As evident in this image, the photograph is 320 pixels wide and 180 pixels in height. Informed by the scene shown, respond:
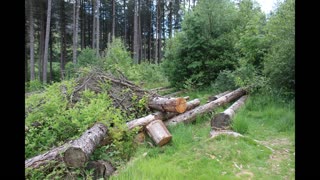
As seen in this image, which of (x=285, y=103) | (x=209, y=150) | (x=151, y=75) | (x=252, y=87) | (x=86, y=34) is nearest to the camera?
(x=209, y=150)

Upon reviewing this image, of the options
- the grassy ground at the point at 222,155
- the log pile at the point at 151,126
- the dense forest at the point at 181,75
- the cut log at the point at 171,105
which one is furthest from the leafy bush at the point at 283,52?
the cut log at the point at 171,105

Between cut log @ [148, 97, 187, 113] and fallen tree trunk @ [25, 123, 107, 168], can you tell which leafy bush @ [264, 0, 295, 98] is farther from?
fallen tree trunk @ [25, 123, 107, 168]

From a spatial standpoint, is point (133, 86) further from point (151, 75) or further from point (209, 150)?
point (151, 75)

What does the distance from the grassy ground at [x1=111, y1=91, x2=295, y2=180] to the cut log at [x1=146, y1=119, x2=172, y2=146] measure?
132mm

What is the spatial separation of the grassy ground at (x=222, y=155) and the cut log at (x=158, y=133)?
0.43 feet

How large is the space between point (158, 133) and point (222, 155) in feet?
4.97

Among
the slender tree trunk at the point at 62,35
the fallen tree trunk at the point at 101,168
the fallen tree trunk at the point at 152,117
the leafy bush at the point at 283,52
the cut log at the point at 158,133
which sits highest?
the slender tree trunk at the point at 62,35

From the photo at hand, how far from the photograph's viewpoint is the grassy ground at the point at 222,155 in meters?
3.99

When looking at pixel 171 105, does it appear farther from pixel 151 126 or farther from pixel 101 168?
pixel 101 168

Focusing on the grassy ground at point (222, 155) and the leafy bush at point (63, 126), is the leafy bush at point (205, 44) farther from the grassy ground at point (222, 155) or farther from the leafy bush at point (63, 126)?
the leafy bush at point (63, 126)
